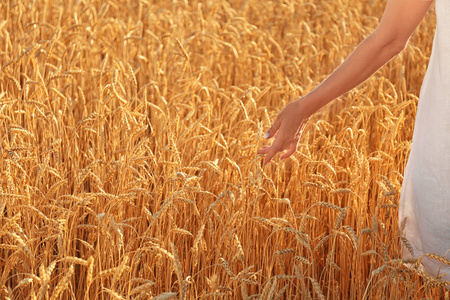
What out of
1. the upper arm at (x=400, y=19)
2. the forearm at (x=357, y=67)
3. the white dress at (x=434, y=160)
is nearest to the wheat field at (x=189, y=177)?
the white dress at (x=434, y=160)

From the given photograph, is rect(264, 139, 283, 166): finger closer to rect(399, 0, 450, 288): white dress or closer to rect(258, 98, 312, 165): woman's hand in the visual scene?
rect(258, 98, 312, 165): woman's hand

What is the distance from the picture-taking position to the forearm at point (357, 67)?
151 cm

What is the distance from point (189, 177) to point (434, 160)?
0.61 meters

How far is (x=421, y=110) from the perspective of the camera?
1.57 m

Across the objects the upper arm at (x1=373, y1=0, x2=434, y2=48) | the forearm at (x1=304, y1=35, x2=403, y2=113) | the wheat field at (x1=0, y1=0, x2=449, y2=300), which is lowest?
the wheat field at (x1=0, y1=0, x2=449, y2=300)

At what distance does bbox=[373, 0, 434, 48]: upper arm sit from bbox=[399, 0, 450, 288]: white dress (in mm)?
41

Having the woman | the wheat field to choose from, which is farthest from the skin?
the wheat field

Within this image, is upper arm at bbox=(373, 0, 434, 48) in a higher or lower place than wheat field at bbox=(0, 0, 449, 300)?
higher

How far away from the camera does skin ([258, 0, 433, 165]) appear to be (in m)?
1.48

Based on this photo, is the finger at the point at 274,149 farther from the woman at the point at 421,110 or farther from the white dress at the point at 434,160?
the white dress at the point at 434,160

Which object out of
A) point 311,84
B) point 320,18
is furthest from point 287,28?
point 311,84

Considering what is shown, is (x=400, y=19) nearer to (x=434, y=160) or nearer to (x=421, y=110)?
(x=421, y=110)

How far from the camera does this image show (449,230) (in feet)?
4.98

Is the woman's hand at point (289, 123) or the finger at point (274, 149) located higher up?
the woman's hand at point (289, 123)
